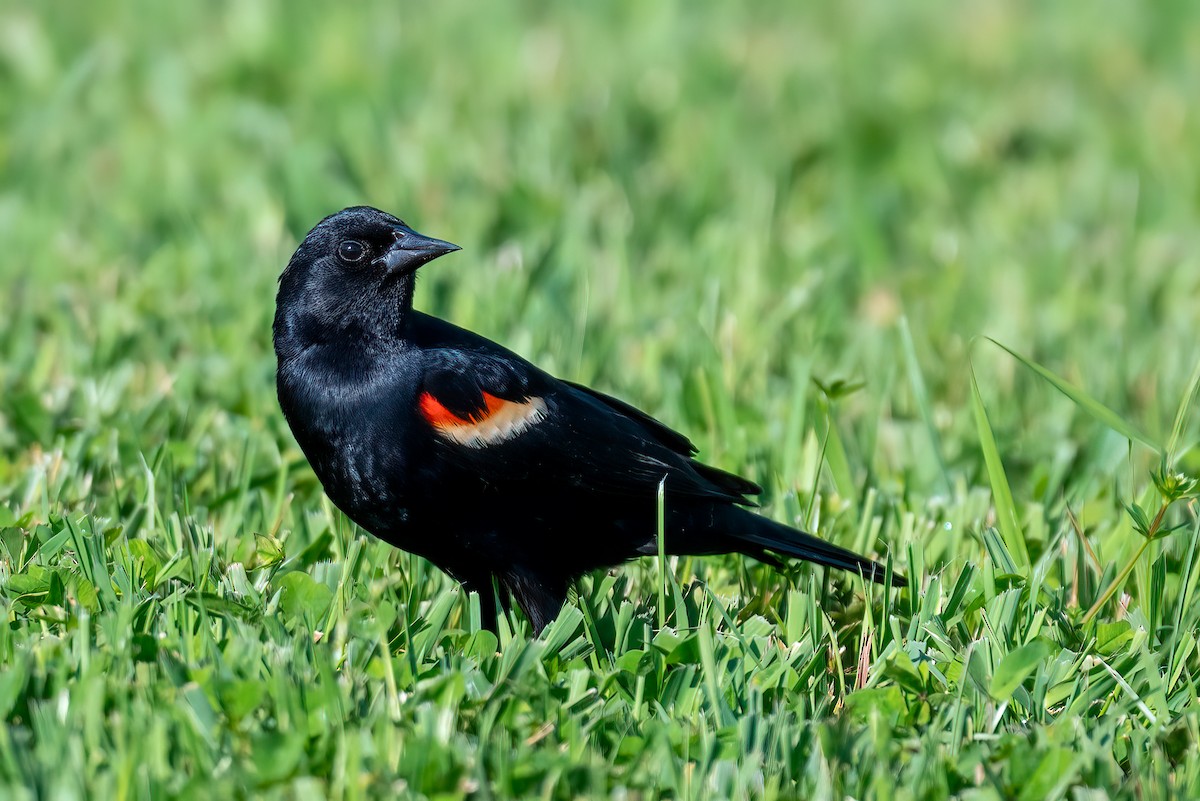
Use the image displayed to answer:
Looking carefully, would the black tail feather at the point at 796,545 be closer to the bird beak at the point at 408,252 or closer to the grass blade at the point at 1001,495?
the grass blade at the point at 1001,495

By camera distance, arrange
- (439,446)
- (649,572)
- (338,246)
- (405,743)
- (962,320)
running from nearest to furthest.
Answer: (405,743) < (439,446) < (338,246) < (649,572) < (962,320)

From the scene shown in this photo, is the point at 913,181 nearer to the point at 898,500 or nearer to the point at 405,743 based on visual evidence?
the point at 898,500

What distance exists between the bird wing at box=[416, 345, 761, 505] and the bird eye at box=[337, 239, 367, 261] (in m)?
0.28

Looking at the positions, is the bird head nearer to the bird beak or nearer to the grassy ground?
the bird beak

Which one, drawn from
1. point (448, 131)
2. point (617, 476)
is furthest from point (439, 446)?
point (448, 131)

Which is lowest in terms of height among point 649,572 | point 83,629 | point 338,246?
point 649,572

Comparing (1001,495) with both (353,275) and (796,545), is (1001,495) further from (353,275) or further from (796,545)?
(353,275)

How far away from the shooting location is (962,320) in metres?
5.62

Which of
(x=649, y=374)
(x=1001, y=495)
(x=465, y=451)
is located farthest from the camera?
(x=649, y=374)

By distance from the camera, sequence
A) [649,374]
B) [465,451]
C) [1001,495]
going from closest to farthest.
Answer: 1. [465,451]
2. [1001,495]
3. [649,374]

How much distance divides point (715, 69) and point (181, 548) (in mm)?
4911

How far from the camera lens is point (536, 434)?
3.37m

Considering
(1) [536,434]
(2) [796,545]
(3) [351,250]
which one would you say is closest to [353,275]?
(3) [351,250]

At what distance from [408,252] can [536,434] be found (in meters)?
0.51
